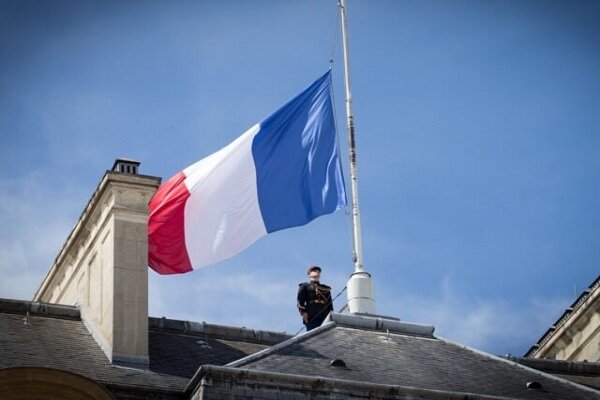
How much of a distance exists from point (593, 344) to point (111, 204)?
11335 mm

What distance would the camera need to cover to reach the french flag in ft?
120

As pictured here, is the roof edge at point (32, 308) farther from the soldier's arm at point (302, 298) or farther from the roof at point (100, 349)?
the soldier's arm at point (302, 298)

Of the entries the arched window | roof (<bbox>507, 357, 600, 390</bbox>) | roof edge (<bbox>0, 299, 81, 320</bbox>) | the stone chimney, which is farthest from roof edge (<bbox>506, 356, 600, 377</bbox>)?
the arched window

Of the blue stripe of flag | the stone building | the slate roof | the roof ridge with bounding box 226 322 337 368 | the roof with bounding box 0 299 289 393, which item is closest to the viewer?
the stone building

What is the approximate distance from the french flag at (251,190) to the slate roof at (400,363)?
4.23m

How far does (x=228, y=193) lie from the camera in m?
37.2

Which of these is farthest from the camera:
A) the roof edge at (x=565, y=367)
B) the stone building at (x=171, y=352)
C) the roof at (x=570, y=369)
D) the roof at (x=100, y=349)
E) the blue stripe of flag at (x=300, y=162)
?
the blue stripe of flag at (x=300, y=162)

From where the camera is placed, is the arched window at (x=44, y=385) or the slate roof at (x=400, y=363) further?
the slate roof at (x=400, y=363)

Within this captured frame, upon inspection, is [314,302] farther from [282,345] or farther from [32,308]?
[32,308]

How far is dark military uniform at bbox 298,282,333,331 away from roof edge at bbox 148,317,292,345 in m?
0.50

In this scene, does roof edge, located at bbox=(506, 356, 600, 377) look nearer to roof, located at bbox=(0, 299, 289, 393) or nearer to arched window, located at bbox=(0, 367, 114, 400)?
roof, located at bbox=(0, 299, 289, 393)

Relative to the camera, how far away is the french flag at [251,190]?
120 feet

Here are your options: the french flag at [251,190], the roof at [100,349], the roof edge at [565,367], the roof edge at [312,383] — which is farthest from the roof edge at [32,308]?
the roof edge at [565,367]

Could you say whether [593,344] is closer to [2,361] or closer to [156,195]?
[156,195]
